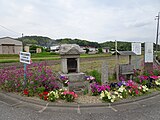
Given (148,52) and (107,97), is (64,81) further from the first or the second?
(148,52)

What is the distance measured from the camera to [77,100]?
14.1 ft

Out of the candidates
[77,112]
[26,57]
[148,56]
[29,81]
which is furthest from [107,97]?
[148,56]

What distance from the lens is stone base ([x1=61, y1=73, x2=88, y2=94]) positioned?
18.0 ft

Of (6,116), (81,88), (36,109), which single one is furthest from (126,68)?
(6,116)

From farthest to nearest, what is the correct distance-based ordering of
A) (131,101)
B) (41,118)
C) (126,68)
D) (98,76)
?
(126,68)
(98,76)
(131,101)
(41,118)

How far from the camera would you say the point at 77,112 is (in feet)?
11.6

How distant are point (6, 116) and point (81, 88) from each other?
9.59 ft

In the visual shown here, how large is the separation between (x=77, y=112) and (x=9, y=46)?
3799 cm

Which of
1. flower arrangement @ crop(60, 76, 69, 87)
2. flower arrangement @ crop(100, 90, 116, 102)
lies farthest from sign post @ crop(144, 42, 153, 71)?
flower arrangement @ crop(60, 76, 69, 87)

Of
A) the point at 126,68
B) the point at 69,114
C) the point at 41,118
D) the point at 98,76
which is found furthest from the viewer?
the point at 126,68

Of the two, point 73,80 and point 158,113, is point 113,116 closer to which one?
point 158,113

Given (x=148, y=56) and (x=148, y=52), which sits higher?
(x=148, y=52)

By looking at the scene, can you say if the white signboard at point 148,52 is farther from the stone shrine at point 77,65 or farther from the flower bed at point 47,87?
the stone shrine at point 77,65

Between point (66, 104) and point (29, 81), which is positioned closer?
point (66, 104)
